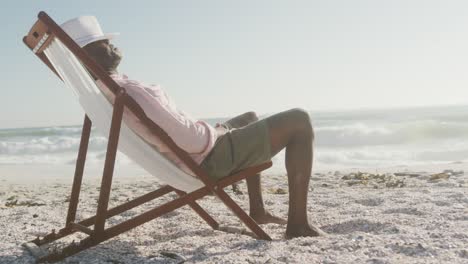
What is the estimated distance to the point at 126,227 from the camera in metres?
2.86

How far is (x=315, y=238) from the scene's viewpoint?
312cm

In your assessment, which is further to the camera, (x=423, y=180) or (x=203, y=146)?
→ (x=423, y=180)

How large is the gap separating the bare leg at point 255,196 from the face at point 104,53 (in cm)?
112

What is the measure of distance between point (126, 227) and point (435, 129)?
64.8ft

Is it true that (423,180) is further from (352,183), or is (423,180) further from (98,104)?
(98,104)

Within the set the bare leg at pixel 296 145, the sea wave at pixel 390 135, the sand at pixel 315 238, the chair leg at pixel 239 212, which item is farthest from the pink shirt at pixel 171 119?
the sea wave at pixel 390 135

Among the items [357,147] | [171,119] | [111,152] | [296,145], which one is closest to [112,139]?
[111,152]

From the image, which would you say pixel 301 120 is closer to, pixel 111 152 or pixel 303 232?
pixel 303 232

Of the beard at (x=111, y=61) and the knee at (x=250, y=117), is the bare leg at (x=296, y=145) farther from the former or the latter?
the beard at (x=111, y=61)

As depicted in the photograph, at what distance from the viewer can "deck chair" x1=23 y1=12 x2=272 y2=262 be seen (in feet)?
8.98

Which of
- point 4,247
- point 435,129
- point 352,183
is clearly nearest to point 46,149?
point 435,129

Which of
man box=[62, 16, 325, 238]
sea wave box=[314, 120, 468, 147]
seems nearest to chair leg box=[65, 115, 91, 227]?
man box=[62, 16, 325, 238]

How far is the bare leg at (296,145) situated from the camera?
10.3 ft

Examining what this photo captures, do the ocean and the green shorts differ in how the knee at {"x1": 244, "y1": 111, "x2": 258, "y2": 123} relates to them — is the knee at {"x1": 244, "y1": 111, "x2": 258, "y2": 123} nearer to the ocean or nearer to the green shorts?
the green shorts
